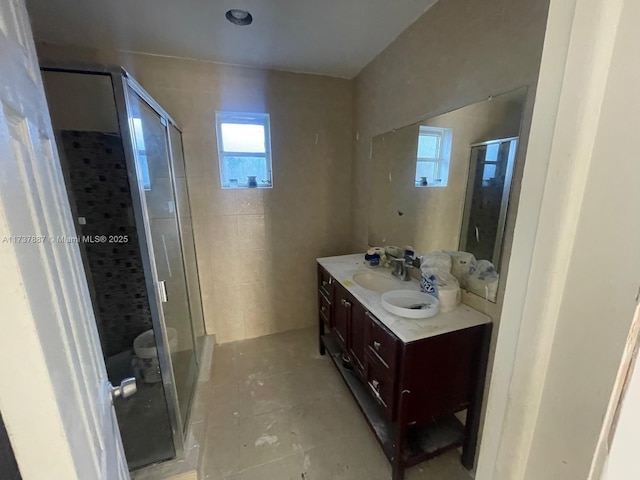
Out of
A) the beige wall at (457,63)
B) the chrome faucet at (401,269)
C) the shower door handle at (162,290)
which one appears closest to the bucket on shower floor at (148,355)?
the shower door handle at (162,290)

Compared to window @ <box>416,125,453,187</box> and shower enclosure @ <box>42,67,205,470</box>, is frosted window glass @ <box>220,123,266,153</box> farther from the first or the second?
window @ <box>416,125,453,187</box>

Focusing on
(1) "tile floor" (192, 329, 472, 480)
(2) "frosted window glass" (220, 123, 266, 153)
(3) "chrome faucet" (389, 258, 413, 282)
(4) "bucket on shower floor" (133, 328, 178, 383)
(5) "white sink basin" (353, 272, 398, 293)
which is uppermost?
(2) "frosted window glass" (220, 123, 266, 153)

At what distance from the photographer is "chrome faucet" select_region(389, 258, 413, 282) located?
67.4 inches

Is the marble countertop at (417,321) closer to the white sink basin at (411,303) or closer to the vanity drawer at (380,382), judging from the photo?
the white sink basin at (411,303)

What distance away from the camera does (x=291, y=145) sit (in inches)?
89.9

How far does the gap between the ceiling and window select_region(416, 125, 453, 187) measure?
2.14ft

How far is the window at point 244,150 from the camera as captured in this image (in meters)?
2.18

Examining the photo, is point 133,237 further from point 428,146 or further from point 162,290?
point 428,146

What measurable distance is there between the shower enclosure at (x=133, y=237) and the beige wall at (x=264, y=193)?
0.26 metres

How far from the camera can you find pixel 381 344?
1.28m

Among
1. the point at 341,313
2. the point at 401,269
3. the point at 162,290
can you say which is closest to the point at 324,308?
the point at 341,313

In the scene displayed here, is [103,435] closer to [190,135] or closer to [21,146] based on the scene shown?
[21,146]

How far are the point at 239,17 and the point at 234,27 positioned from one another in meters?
0.11

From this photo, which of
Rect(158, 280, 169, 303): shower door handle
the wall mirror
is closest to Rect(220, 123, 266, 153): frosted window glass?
the wall mirror
